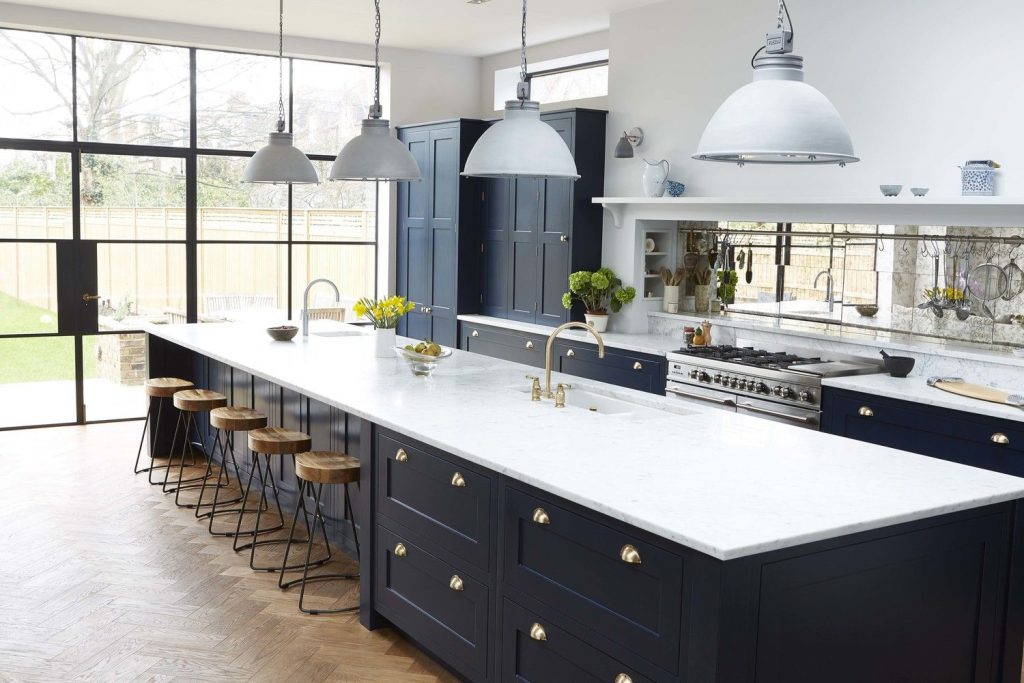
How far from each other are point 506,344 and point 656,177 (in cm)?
183

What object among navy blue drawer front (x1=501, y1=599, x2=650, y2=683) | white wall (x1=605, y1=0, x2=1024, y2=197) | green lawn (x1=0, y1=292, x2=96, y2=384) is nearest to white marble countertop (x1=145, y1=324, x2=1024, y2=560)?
navy blue drawer front (x1=501, y1=599, x2=650, y2=683)

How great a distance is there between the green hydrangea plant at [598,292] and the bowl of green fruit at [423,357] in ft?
7.83

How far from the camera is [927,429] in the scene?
4.73 meters

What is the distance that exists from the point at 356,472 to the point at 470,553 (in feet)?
3.16

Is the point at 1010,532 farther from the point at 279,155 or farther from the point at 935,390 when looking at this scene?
the point at 279,155

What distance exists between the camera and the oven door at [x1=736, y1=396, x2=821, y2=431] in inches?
210

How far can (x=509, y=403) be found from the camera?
426 centimetres

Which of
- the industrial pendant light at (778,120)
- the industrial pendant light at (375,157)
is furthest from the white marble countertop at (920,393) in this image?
the industrial pendant light at (375,157)

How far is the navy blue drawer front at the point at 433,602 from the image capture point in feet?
11.3

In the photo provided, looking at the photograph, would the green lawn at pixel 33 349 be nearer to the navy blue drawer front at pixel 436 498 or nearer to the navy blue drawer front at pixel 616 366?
the navy blue drawer front at pixel 616 366

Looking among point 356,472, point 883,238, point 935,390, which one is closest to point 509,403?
point 356,472

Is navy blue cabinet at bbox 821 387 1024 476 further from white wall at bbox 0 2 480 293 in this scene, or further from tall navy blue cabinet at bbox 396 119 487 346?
white wall at bbox 0 2 480 293

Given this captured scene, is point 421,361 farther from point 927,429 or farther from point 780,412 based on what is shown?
point 927,429

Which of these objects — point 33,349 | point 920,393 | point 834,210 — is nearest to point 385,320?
point 834,210
